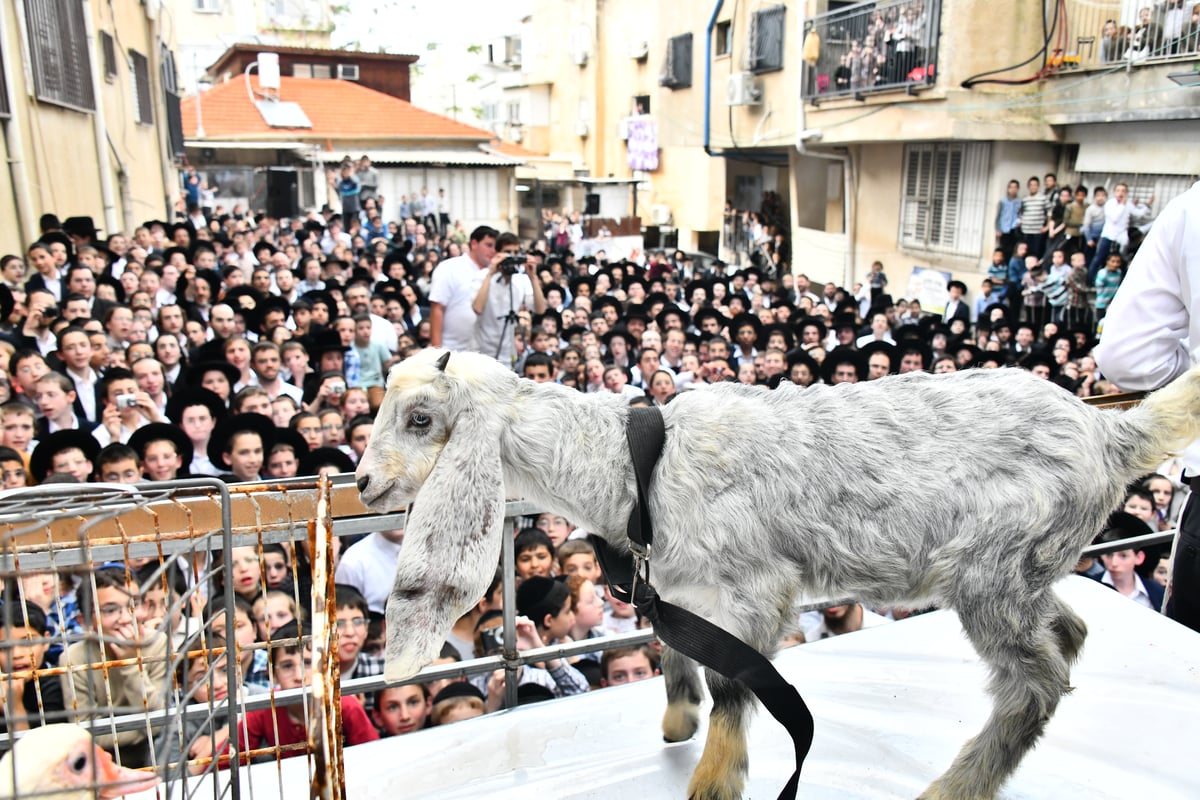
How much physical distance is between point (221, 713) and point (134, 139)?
13.7 m

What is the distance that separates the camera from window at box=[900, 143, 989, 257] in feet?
46.5

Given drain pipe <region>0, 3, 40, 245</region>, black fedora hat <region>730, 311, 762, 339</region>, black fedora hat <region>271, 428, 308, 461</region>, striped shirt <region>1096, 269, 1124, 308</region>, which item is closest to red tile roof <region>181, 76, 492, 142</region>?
drain pipe <region>0, 3, 40, 245</region>

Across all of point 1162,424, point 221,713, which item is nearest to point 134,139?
point 221,713

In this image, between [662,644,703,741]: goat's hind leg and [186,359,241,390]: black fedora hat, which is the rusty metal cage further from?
[186,359,241,390]: black fedora hat

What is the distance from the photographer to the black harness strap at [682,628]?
6.48 feet

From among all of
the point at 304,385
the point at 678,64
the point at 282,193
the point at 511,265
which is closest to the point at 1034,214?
the point at 511,265

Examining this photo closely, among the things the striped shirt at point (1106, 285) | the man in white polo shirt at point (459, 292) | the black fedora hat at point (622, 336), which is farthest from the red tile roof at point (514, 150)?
the man in white polo shirt at point (459, 292)

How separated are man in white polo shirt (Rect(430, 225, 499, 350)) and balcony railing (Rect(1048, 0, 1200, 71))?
8.24m

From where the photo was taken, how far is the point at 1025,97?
42.9ft

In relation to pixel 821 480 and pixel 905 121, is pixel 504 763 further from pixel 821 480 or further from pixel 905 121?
pixel 905 121

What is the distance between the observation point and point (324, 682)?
146 cm

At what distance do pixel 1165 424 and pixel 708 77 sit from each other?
69.5 ft

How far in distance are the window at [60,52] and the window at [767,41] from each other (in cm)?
1253

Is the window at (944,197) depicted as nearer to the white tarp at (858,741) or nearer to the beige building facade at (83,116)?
the beige building facade at (83,116)
